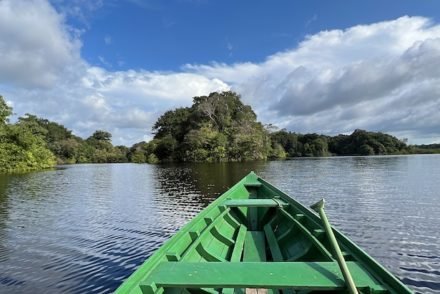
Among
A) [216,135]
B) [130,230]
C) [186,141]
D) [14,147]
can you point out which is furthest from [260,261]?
[186,141]

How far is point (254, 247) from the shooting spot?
673 centimetres

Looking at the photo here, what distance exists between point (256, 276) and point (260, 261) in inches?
93.1

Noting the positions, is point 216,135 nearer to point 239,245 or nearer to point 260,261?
point 239,245

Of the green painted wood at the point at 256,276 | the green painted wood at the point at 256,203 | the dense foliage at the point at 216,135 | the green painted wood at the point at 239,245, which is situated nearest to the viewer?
the green painted wood at the point at 256,276

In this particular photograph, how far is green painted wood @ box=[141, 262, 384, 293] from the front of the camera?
10.9ft

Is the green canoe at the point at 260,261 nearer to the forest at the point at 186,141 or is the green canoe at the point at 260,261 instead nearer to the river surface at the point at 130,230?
the river surface at the point at 130,230

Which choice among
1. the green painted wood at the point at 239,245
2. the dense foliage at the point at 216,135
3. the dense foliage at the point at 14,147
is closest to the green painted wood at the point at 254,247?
the green painted wood at the point at 239,245

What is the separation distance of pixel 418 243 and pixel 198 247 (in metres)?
7.49

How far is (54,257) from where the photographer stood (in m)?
8.91

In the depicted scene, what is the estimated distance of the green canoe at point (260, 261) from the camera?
335cm

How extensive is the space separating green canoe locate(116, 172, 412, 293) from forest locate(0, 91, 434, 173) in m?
49.4

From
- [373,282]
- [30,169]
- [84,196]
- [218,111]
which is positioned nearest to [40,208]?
[84,196]

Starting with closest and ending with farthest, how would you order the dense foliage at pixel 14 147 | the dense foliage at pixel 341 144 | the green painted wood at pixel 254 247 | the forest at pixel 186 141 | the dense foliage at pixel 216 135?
1. the green painted wood at pixel 254 247
2. the dense foliage at pixel 14 147
3. the forest at pixel 186 141
4. the dense foliage at pixel 216 135
5. the dense foliage at pixel 341 144

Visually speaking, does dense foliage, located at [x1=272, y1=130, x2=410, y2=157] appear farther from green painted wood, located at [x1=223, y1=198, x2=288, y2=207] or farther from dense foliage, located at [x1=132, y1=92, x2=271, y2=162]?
green painted wood, located at [x1=223, y1=198, x2=288, y2=207]
